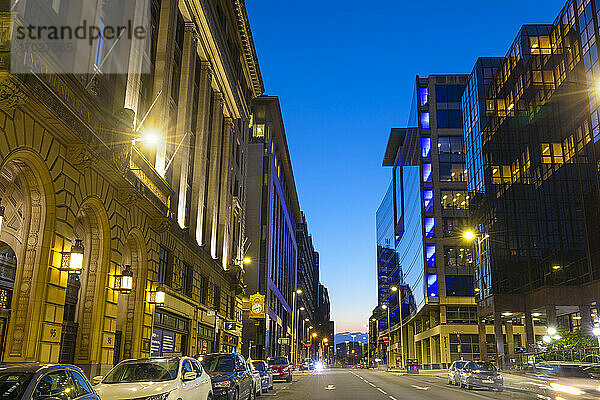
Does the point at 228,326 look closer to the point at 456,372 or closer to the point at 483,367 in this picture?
the point at 456,372

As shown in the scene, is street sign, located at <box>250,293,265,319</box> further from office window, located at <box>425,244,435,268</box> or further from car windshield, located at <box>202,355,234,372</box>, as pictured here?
office window, located at <box>425,244,435,268</box>

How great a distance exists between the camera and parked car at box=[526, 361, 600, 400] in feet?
41.2

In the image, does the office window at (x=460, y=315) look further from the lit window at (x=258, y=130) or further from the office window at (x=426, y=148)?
the lit window at (x=258, y=130)

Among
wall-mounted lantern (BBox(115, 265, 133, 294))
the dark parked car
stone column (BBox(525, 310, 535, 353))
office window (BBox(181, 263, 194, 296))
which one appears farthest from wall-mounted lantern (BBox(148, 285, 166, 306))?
stone column (BBox(525, 310, 535, 353))

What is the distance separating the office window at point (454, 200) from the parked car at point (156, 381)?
80.3 m

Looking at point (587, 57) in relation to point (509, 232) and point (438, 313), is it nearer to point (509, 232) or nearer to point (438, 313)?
point (509, 232)

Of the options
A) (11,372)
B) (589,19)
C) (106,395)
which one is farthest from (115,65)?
(589,19)

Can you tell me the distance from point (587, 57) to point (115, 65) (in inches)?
1776

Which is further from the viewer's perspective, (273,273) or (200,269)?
(273,273)

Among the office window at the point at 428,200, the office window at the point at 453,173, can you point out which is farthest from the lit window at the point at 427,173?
the office window at the point at 428,200

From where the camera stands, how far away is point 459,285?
88.9 m

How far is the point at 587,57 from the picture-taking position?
51.4 m

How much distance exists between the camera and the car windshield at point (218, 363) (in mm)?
19625

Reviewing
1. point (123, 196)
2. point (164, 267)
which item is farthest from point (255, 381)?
point (123, 196)
